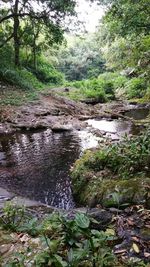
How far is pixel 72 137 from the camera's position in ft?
32.4

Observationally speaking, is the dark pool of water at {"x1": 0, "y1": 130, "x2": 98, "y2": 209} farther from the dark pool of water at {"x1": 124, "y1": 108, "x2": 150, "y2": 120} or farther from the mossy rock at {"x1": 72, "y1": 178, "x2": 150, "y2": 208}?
the dark pool of water at {"x1": 124, "y1": 108, "x2": 150, "y2": 120}

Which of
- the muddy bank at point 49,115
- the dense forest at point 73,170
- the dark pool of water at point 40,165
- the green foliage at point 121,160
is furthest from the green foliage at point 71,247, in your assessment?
the muddy bank at point 49,115

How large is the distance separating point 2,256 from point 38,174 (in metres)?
3.55

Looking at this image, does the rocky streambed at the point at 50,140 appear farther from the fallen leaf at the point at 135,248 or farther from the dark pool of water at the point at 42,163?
the fallen leaf at the point at 135,248

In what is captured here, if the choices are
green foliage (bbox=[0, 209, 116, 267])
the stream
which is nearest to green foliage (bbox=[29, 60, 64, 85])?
the stream

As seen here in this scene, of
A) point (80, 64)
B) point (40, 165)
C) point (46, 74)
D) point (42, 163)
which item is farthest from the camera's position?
point (80, 64)

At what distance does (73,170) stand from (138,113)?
9.71 meters

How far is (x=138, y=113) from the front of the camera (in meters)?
15.3

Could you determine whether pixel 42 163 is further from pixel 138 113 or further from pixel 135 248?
pixel 138 113

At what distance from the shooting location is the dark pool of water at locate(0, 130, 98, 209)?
580 centimetres

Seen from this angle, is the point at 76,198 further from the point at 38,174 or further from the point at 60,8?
the point at 60,8

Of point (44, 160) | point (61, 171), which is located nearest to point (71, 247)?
point (61, 171)

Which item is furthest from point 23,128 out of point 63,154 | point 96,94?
point 96,94

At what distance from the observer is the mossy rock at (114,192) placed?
4.35 meters
